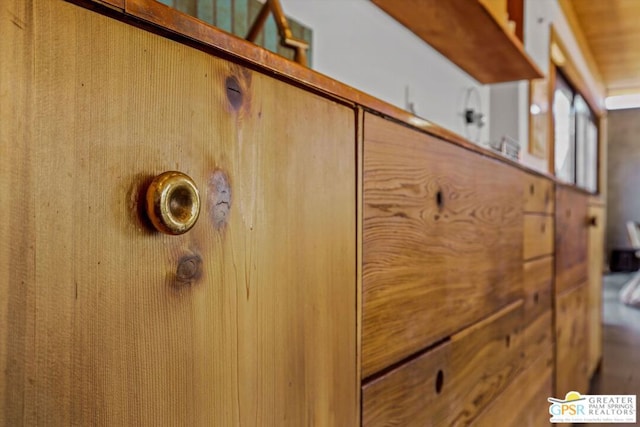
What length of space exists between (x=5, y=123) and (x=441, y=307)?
0.70 metres

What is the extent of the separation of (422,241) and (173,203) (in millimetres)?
480

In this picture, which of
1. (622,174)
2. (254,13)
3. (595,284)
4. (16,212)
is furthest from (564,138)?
(16,212)

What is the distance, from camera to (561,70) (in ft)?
13.5

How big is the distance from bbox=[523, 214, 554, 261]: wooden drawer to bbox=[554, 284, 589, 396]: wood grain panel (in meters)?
0.22

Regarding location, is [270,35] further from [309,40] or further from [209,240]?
[209,240]

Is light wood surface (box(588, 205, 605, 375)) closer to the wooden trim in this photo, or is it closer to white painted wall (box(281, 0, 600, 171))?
white painted wall (box(281, 0, 600, 171))

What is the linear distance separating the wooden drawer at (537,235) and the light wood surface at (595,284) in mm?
796

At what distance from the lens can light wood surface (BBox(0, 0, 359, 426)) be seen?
0.31m

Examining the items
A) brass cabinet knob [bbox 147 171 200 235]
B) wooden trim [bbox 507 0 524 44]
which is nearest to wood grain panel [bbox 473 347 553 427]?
brass cabinet knob [bbox 147 171 200 235]

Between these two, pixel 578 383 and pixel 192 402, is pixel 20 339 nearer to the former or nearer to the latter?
pixel 192 402

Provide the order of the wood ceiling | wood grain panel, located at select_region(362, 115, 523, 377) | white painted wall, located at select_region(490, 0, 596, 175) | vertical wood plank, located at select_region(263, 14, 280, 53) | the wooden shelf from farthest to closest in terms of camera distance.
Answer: the wood ceiling < white painted wall, located at select_region(490, 0, 596, 175) < the wooden shelf < vertical wood plank, located at select_region(263, 14, 280, 53) < wood grain panel, located at select_region(362, 115, 523, 377)

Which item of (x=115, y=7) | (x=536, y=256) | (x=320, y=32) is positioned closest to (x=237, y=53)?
(x=115, y=7)

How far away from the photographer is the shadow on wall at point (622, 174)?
314 inches

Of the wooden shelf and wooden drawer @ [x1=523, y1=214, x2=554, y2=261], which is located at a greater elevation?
the wooden shelf
